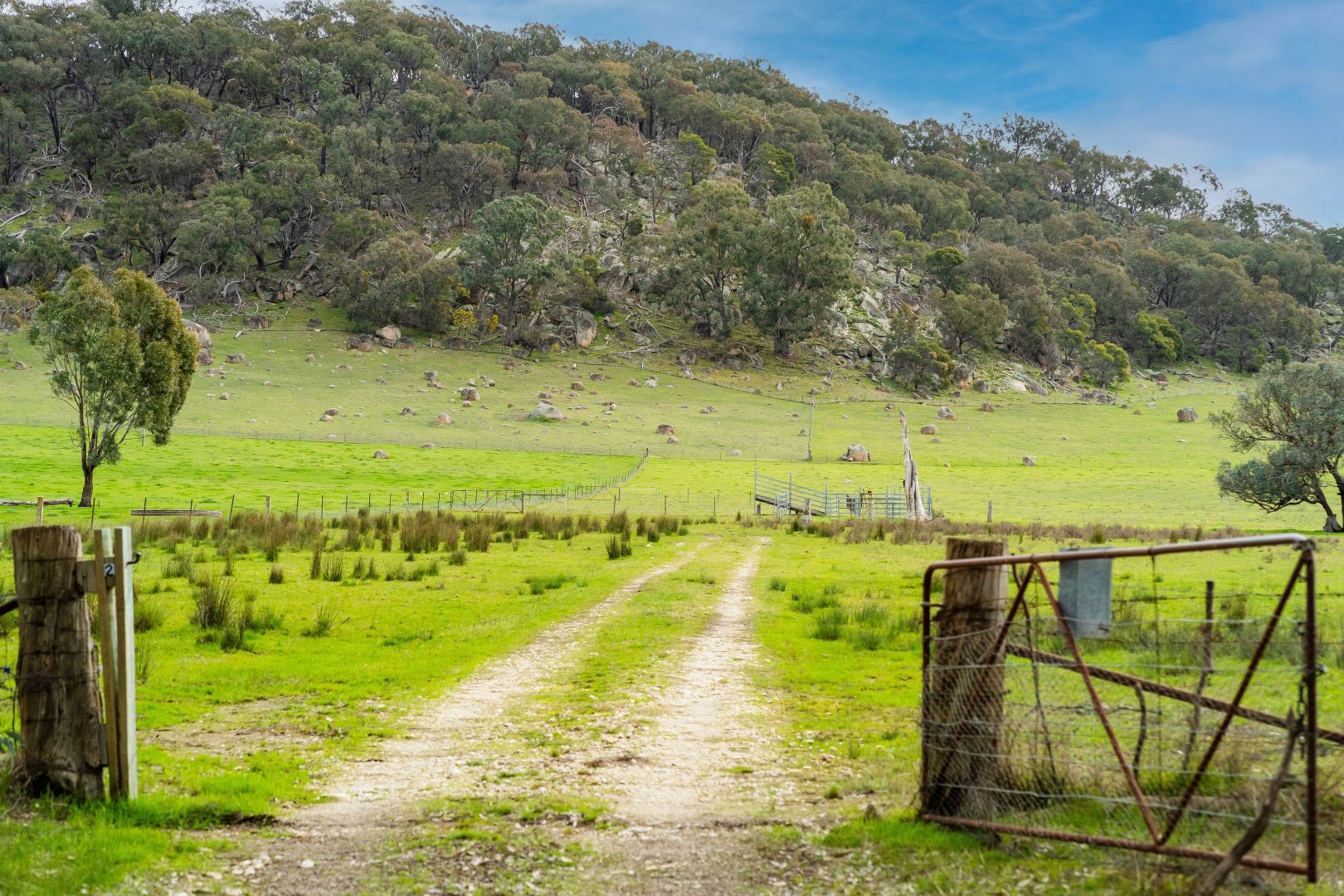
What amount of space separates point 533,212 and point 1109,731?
98405 mm

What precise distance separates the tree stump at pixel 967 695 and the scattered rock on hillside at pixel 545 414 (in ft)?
219

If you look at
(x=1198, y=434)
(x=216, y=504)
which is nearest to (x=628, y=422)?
(x=216, y=504)

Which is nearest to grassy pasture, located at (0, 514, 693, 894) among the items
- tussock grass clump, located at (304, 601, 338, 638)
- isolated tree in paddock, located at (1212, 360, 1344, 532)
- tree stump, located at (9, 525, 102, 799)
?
tussock grass clump, located at (304, 601, 338, 638)

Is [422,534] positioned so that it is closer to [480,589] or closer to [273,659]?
[480,589]

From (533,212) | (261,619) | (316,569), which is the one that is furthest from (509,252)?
(261,619)

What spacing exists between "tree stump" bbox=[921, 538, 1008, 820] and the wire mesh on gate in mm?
10

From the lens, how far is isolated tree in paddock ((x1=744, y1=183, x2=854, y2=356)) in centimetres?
10200

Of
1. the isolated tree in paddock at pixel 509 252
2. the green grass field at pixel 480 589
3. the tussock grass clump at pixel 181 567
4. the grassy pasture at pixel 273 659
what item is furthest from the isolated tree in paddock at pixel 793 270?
the tussock grass clump at pixel 181 567

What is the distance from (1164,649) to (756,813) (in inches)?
195


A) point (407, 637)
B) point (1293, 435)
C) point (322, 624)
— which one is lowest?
point (407, 637)

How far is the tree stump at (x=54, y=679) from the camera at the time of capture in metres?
6.54

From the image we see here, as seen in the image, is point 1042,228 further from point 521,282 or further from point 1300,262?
point 521,282

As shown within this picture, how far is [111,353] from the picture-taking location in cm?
3638

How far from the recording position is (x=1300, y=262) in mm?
149375
